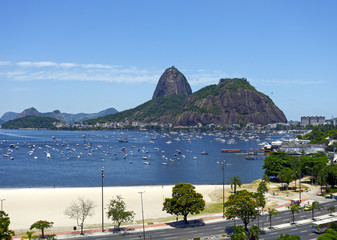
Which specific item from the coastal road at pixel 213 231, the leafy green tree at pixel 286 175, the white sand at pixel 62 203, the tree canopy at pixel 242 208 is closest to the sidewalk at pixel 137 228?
the coastal road at pixel 213 231

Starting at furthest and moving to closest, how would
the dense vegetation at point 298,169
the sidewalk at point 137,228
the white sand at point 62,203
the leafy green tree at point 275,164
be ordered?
the leafy green tree at point 275,164, the dense vegetation at point 298,169, the white sand at point 62,203, the sidewalk at point 137,228

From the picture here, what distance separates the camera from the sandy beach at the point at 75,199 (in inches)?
2776

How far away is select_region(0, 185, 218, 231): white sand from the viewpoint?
71.4 meters

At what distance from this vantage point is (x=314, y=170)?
109m

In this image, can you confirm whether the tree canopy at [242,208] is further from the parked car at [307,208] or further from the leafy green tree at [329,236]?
the parked car at [307,208]

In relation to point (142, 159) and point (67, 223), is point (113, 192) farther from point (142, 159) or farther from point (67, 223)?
point (142, 159)

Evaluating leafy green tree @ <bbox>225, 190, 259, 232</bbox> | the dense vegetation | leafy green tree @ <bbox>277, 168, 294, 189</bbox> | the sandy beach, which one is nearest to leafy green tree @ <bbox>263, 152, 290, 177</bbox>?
the dense vegetation

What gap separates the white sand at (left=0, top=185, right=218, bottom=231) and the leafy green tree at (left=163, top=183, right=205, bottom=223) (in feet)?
31.3

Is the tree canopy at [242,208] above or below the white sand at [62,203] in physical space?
above


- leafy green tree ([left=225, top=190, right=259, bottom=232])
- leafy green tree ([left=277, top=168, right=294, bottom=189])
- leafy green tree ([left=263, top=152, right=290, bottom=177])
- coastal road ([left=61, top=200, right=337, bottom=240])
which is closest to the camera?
coastal road ([left=61, top=200, right=337, bottom=240])

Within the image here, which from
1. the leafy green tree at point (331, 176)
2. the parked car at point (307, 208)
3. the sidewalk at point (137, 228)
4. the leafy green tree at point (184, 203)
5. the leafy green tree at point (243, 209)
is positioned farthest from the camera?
the leafy green tree at point (331, 176)

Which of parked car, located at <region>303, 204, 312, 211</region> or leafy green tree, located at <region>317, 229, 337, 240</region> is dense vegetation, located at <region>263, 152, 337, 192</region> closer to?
parked car, located at <region>303, 204, 312, 211</region>

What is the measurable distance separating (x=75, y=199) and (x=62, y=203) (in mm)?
4235

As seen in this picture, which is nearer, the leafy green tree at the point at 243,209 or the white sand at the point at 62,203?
the leafy green tree at the point at 243,209
